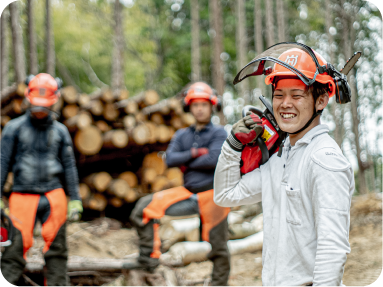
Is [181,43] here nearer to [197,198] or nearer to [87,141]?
[87,141]

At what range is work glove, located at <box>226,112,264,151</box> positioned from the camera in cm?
A: 176

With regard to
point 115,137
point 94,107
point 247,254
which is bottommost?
point 247,254

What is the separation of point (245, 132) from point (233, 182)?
1.01ft

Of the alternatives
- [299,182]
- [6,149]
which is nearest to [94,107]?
[6,149]

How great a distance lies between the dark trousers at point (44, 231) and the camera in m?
3.13

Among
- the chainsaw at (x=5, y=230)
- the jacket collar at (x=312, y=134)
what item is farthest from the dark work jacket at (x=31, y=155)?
the jacket collar at (x=312, y=134)

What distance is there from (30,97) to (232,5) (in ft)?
60.8

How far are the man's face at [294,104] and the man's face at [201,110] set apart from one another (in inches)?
80.5

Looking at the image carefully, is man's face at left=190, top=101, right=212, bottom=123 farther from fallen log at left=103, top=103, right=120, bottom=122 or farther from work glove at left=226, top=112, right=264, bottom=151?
fallen log at left=103, top=103, right=120, bottom=122

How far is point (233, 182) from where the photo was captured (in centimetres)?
188

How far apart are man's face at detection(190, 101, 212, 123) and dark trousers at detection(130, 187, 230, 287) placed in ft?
2.58

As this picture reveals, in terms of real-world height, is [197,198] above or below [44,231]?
above

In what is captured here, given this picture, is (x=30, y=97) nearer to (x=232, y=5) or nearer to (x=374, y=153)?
(x=232, y=5)

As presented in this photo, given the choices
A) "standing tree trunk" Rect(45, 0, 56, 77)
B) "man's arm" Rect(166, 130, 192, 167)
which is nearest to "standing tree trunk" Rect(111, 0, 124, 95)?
"standing tree trunk" Rect(45, 0, 56, 77)
